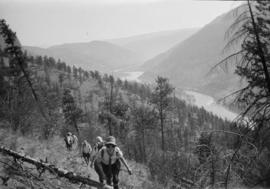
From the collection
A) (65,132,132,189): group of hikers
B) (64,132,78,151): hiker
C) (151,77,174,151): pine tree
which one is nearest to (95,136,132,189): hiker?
(65,132,132,189): group of hikers

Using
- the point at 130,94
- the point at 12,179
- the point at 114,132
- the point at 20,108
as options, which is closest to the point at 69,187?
the point at 12,179

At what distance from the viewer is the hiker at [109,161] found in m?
6.90

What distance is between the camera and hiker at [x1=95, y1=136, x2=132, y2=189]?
6.90m

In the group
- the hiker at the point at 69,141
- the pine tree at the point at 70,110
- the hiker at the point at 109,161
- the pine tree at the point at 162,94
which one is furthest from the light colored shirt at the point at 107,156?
the pine tree at the point at 70,110

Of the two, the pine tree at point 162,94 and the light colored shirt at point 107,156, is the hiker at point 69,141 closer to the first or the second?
the light colored shirt at point 107,156

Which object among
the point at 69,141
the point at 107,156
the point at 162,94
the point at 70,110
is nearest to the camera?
the point at 107,156

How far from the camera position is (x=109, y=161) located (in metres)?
6.99

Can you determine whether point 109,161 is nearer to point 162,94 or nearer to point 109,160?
point 109,160

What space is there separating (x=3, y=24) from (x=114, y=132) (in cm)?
2846

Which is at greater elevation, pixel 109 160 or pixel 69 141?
pixel 109 160

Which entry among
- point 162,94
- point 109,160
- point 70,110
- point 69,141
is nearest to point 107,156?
point 109,160

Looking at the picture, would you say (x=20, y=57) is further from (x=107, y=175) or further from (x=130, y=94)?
(x=130, y=94)

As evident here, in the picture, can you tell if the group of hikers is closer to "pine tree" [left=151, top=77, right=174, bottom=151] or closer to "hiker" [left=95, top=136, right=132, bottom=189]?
"hiker" [left=95, top=136, right=132, bottom=189]

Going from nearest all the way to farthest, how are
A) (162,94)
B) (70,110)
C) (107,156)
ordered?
1. (107,156)
2. (162,94)
3. (70,110)
